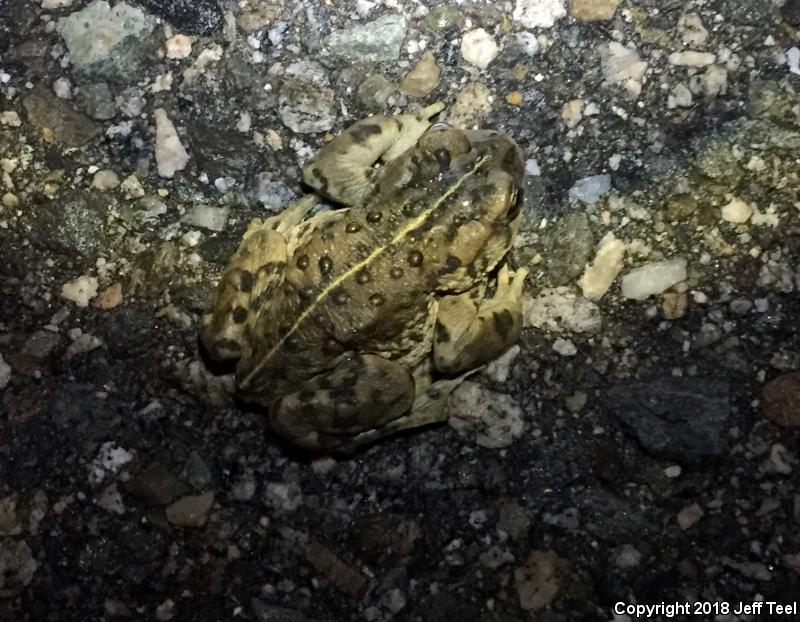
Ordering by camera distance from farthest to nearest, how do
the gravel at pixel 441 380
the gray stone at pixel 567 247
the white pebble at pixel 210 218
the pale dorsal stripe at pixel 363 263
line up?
1. the white pebble at pixel 210 218
2. the gray stone at pixel 567 247
3. the gravel at pixel 441 380
4. the pale dorsal stripe at pixel 363 263

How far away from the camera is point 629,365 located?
3029 millimetres

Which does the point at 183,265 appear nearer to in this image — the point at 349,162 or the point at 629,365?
the point at 349,162

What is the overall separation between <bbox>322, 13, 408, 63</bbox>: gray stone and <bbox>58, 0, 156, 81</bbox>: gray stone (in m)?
0.73

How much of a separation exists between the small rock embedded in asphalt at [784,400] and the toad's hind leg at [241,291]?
1.72m

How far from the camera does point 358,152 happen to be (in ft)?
10.2

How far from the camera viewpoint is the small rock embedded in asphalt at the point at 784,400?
292 cm

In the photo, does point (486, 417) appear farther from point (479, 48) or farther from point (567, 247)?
point (479, 48)

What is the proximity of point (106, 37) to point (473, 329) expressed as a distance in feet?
6.01

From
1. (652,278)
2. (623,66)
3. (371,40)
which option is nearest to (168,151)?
(371,40)

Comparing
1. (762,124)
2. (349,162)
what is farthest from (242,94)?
(762,124)

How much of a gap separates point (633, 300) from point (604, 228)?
29cm

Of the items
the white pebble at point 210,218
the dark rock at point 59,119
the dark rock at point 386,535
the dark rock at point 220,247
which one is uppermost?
the dark rock at point 59,119

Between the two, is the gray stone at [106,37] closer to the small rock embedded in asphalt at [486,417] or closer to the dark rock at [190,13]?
the dark rock at [190,13]

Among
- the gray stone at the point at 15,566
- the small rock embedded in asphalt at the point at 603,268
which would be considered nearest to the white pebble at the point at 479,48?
the small rock embedded in asphalt at the point at 603,268
